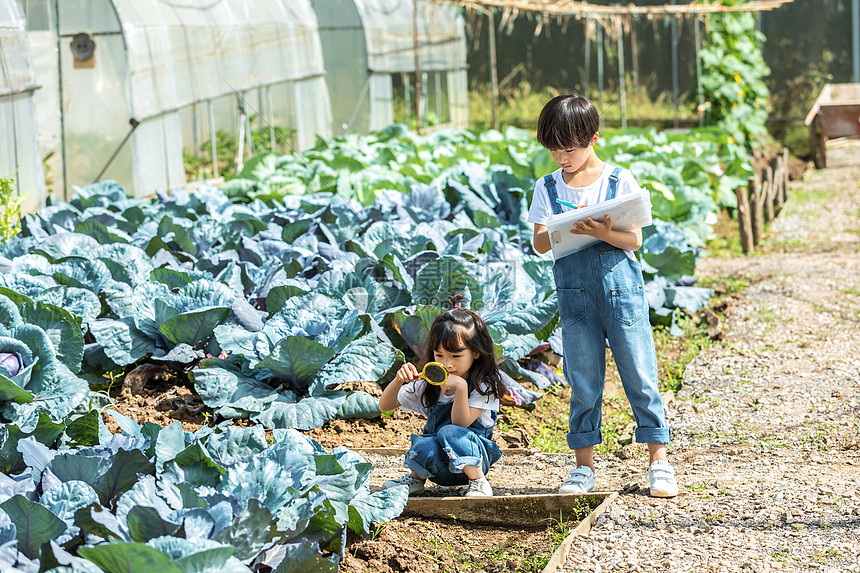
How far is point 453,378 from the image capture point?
105 inches

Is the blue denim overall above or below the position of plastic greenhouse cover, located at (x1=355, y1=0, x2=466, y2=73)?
below

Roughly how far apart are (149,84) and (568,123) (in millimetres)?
5674

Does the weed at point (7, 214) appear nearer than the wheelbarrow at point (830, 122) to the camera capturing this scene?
Yes

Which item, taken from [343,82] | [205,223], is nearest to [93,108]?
[205,223]

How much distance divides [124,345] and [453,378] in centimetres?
165

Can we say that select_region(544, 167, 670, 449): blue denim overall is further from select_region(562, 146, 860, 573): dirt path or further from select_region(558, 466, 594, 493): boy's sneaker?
select_region(562, 146, 860, 573): dirt path

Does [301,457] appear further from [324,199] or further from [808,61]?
[808,61]

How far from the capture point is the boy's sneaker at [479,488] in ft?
8.71

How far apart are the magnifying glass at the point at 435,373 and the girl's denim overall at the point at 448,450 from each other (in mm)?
176

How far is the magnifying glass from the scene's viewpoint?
2.61m

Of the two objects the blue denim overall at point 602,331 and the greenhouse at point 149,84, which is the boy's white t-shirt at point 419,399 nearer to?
the blue denim overall at point 602,331

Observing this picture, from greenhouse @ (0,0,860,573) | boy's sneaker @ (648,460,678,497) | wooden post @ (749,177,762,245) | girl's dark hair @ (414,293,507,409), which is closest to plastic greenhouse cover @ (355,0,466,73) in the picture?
greenhouse @ (0,0,860,573)

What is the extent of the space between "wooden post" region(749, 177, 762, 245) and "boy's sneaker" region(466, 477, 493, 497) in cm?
540

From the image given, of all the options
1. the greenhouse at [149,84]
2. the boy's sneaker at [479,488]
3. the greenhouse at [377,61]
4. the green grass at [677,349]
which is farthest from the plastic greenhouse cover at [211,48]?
the boy's sneaker at [479,488]
